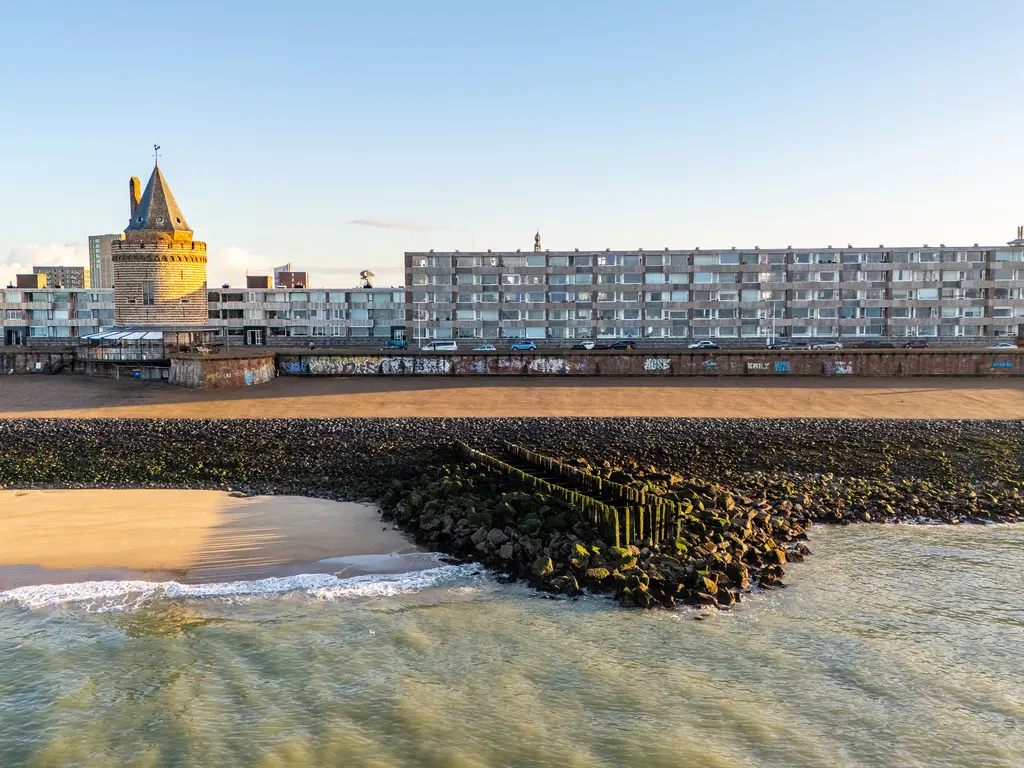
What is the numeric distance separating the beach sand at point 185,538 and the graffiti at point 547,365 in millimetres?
28447

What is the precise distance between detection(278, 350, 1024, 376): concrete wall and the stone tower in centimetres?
2394

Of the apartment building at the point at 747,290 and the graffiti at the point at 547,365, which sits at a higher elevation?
the apartment building at the point at 747,290

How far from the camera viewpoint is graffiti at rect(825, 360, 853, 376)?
53.8 meters

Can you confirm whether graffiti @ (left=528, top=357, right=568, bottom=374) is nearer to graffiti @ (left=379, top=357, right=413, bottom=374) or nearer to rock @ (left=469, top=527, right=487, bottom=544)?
graffiti @ (left=379, top=357, right=413, bottom=374)

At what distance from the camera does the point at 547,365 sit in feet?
180

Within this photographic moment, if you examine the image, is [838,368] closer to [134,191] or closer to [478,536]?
[478,536]

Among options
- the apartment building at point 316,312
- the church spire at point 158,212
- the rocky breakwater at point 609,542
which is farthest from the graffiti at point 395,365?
the apartment building at point 316,312

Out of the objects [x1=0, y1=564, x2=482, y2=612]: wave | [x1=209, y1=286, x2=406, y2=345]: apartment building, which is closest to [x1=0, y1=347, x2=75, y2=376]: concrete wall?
[x1=0, y1=564, x2=482, y2=612]: wave

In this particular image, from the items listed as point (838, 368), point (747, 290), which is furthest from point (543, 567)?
point (747, 290)

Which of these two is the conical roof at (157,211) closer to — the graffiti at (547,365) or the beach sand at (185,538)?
the graffiti at (547,365)

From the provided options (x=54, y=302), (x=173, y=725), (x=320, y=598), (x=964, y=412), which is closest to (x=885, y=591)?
(x=320, y=598)

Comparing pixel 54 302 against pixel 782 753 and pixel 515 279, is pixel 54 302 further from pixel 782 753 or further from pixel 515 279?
pixel 782 753

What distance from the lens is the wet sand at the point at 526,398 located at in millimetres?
43562

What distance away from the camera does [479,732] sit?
14367 mm
